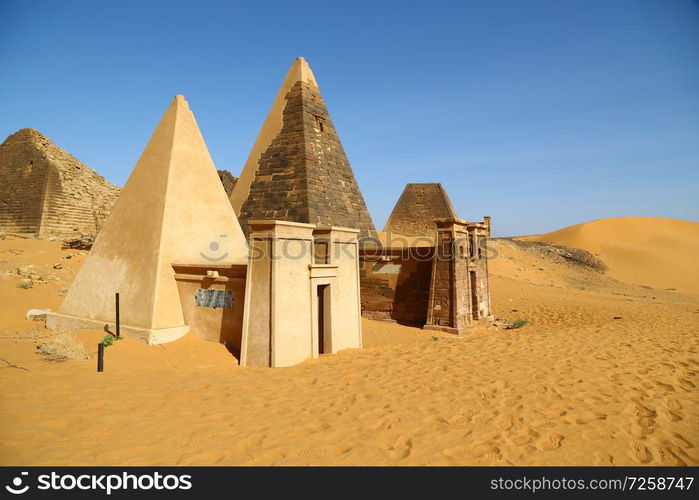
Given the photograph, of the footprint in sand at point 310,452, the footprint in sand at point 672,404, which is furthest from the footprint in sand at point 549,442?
the footprint in sand at point 310,452

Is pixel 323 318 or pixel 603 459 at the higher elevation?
pixel 323 318

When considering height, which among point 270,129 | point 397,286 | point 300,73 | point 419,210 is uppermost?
point 300,73

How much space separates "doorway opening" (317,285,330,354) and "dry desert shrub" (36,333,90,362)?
409 cm

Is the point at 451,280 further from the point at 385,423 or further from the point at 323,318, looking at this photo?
the point at 385,423

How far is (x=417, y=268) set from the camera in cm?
1252

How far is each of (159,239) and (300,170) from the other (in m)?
5.41

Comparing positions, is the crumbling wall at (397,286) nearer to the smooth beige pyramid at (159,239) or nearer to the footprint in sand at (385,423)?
the smooth beige pyramid at (159,239)

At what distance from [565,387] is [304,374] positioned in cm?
384

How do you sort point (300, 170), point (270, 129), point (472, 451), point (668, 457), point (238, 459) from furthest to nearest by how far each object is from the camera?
point (270, 129)
point (300, 170)
point (472, 451)
point (668, 457)
point (238, 459)

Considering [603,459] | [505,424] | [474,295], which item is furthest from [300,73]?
[603,459]

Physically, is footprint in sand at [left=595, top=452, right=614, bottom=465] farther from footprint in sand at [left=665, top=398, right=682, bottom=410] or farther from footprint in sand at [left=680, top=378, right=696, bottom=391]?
footprint in sand at [left=680, top=378, right=696, bottom=391]

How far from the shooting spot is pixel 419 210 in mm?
25844

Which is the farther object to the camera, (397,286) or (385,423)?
(397,286)
